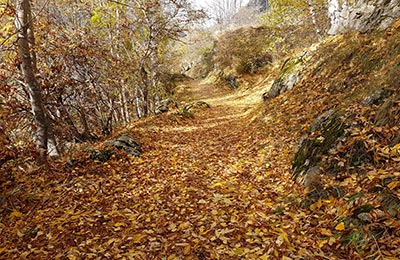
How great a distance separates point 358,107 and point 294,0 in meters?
10.9

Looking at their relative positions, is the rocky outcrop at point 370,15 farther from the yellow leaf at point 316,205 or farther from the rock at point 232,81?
the rock at point 232,81

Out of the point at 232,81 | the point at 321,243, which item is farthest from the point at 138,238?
the point at 232,81

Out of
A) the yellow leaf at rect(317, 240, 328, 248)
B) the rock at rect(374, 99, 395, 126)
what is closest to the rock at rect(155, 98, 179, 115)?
the rock at rect(374, 99, 395, 126)

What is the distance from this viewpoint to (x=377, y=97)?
466 centimetres

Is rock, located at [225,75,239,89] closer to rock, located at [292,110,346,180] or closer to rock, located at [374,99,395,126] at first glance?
rock, located at [292,110,346,180]

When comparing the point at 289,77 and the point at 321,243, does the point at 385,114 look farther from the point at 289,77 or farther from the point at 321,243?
the point at 289,77

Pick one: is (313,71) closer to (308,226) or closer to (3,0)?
(308,226)

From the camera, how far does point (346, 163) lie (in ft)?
13.4

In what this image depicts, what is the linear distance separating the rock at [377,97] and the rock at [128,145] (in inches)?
208

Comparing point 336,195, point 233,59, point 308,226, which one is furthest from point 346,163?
point 233,59

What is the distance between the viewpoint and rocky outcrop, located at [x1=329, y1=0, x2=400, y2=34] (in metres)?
6.53

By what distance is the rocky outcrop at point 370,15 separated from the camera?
257 inches

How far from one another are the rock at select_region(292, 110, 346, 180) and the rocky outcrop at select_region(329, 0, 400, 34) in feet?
10.4

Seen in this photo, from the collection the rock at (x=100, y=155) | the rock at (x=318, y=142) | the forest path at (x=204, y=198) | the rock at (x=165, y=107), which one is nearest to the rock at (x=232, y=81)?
the rock at (x=165, y=107)
